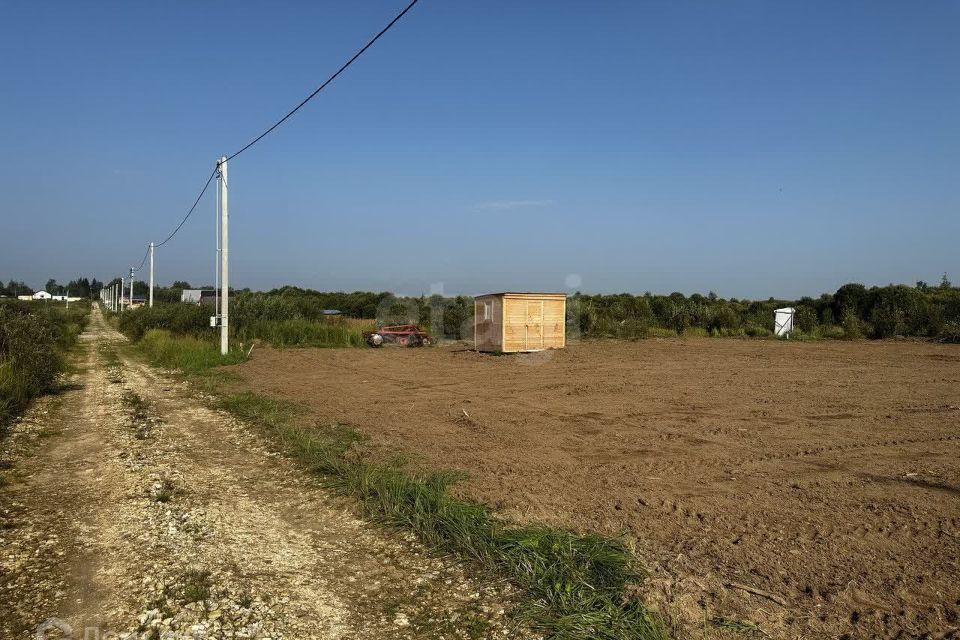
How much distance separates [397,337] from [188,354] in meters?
9.52

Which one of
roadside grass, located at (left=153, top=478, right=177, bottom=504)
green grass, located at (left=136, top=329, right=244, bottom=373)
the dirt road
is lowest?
the dirt road

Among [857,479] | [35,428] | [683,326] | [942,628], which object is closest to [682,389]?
[857,479]

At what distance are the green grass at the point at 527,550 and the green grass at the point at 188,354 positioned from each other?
12.3 m

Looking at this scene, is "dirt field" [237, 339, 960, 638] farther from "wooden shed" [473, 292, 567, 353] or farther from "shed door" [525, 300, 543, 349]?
"shed door" [525, 300, 543, 349]

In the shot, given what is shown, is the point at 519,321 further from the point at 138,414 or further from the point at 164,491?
the point at 164,491

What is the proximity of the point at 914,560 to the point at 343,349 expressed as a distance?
22.1 m

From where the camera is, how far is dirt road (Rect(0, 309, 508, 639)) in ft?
11.4

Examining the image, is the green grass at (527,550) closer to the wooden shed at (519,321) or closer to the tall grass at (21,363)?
the tall grass at (21,363)

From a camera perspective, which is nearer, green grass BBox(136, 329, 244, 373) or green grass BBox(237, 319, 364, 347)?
green grass BBox(136, 329, 244, 373)

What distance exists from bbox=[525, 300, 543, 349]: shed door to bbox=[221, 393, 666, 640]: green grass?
15732 millimetres

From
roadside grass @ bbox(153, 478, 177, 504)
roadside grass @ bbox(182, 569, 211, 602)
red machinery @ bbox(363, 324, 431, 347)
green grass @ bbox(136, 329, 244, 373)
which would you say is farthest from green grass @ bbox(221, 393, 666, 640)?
red machinery @ bbox(363, 324, 431, 347)

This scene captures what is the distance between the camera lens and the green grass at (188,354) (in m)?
17.7

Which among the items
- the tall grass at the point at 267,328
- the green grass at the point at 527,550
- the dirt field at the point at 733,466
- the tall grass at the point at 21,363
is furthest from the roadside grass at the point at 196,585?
the tall grass at the point at 267,328

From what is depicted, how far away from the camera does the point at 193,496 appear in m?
5.75
